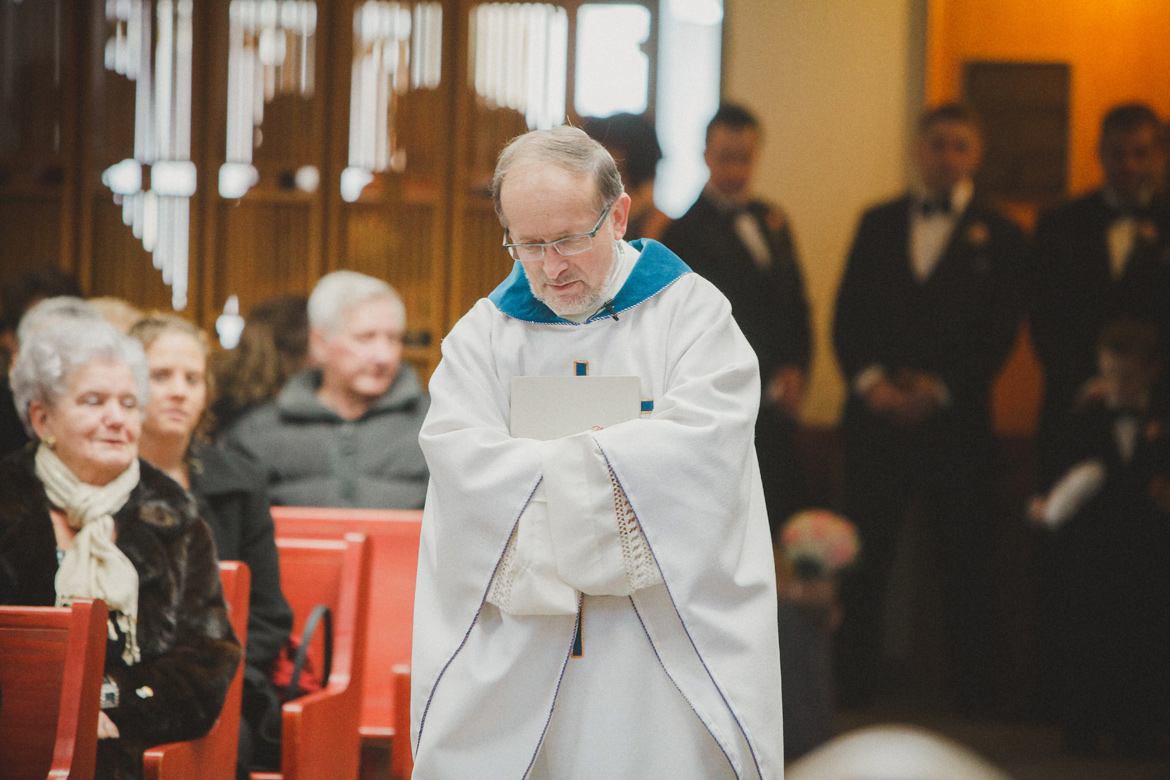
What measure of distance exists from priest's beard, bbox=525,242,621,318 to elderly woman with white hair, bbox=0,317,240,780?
1117 millimetres

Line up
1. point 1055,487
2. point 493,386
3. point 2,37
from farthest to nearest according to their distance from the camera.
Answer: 1. point 2,37
2. point 1055,487
3. point 493,386

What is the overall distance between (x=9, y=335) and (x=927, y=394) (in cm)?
377

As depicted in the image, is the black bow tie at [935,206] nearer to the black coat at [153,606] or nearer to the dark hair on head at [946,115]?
the dark hair on head at [946,115]

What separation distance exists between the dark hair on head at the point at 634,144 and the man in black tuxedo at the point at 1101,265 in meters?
1.68

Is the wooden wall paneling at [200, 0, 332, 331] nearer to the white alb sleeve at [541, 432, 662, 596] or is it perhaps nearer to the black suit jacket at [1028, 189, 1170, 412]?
the black suit jacket at [1028, 189, 1170, 412]

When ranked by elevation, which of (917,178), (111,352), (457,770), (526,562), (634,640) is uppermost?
(917,178)

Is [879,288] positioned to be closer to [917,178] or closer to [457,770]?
[917,178]

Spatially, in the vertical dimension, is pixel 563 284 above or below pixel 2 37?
below

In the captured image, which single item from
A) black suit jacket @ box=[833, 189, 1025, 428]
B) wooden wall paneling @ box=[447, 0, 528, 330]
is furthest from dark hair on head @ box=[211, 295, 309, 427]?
black suit jacket @ box=[833, 189, 1025, 428]

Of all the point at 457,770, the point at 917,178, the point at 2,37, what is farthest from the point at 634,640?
the point at 2,37

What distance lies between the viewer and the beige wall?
5.18 m

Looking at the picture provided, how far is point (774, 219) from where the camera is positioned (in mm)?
5207

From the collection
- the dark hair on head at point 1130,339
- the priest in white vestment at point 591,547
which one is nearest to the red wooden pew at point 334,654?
the priest in white vestment at point 591,547

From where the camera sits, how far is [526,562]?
197cm
